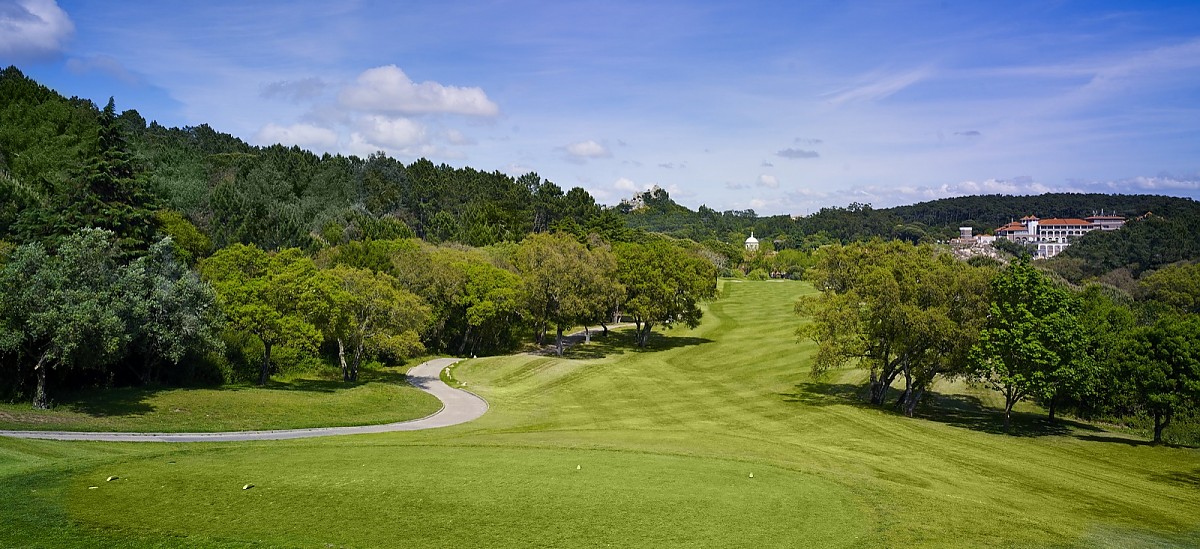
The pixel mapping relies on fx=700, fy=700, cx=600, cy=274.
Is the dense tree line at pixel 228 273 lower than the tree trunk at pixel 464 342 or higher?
higher

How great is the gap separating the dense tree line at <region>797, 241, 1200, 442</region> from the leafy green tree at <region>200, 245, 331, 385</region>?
104 ft

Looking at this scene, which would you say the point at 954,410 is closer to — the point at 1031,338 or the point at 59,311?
the point at 1031,338

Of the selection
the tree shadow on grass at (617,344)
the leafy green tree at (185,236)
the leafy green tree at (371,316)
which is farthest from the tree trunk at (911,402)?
the leafy green tree at (185,236)

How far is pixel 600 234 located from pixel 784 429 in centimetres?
8605

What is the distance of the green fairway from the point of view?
1435cm

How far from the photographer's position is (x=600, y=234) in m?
121

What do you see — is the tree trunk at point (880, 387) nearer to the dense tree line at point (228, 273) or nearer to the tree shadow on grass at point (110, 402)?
the dense tree line at point (228, 273)

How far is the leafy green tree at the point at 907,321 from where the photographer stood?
1572 inches

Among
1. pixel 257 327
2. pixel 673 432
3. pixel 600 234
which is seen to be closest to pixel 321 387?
pixel 257 327

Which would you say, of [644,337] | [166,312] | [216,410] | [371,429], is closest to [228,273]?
[166,312]

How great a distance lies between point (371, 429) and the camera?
108 feet

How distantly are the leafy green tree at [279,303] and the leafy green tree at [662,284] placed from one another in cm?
3566

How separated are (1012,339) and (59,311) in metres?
44.1

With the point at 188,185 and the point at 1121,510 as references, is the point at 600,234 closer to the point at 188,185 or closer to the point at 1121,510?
the point at 188,185
